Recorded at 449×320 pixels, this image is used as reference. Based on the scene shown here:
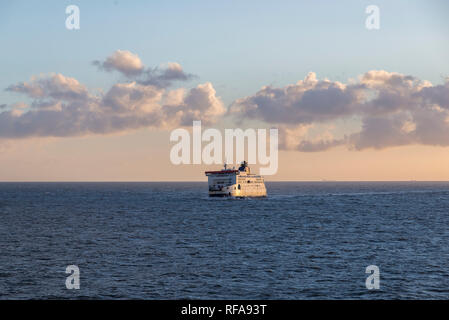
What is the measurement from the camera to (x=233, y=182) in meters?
140

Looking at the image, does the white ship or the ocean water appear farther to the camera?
the white ship

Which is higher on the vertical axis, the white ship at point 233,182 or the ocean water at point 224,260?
the white ship at point 233,182

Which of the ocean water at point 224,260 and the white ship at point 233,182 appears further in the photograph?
the white ship at point 233,182

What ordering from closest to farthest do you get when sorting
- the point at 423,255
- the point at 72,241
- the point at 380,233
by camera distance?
the point at 423,255
the point at 72,241
the point at 380,233

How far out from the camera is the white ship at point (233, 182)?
458 ft

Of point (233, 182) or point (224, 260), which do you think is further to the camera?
point (233, 182)

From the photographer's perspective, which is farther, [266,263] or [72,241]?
[72,241]

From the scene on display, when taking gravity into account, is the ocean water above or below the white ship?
below

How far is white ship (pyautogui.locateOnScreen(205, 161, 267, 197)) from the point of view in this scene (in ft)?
458

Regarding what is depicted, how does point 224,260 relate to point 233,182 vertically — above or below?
below
